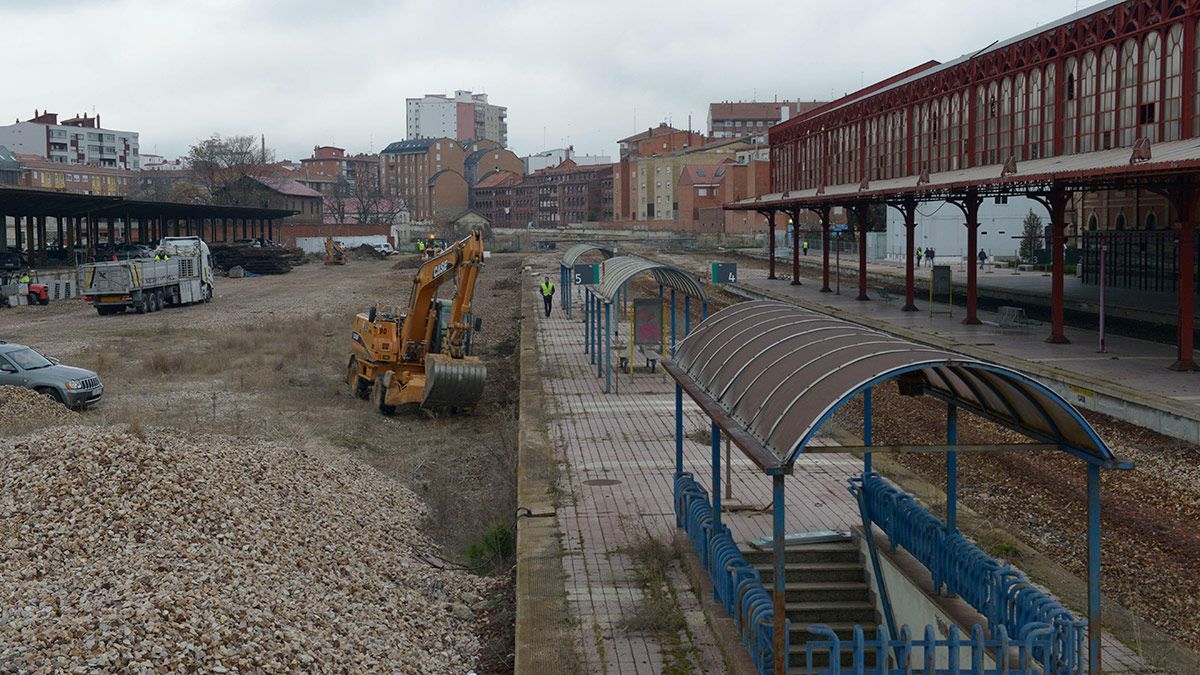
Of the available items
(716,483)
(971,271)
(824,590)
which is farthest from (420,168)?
(824,590)

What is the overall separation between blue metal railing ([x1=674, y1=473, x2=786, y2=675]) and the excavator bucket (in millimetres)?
10457

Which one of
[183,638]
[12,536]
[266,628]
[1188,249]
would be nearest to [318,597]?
[266,628]

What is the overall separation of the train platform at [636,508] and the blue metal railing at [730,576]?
10.8 inches

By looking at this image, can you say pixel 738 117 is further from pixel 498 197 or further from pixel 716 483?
pixel 716 483

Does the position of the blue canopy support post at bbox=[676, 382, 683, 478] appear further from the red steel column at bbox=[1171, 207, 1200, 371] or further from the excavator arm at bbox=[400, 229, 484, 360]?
the red steel column at bbox=[1171, 207, 1200, 371]

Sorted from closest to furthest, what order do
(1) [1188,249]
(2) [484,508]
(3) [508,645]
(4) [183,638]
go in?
(4) [183,638] → (3) [508,645] → (2) [484,508] → (1) [1188,249]

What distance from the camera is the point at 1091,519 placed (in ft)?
24.8

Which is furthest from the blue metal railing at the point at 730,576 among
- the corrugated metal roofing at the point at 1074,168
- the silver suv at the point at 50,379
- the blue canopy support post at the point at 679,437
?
the corrugated metal roofing at the point at 1074,168

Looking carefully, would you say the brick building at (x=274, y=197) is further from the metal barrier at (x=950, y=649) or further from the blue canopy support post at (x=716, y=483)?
the metal barrier at (x=950, y=649)

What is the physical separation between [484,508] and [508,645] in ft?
17.0

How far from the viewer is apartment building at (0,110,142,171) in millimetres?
157375

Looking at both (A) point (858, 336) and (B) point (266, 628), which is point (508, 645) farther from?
(A) point (858, 336)

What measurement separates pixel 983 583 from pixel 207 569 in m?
Result: 6.31

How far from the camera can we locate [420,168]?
169 metres
